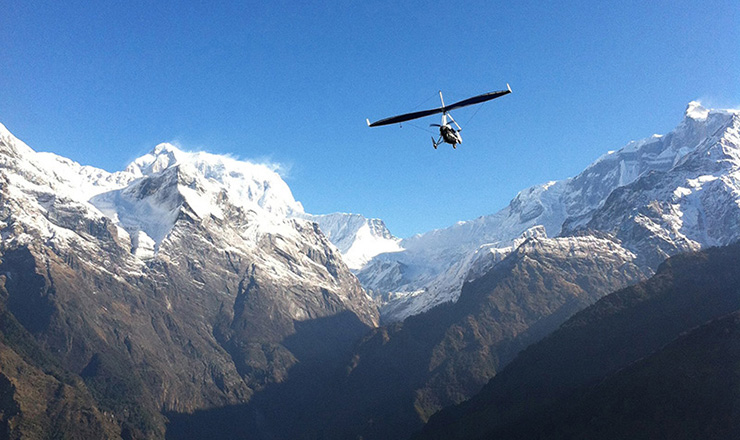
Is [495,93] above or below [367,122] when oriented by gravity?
below

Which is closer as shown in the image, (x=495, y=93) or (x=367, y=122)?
(x=495, y=93)

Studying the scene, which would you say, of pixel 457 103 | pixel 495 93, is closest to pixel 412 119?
pixel 457 103

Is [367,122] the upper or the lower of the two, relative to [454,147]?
upper

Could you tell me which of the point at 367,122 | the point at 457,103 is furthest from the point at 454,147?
the point at 367,122

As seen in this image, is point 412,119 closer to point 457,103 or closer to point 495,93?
point 457,103

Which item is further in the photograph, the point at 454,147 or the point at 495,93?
the point at 454,147

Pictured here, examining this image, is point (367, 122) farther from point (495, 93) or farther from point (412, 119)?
point (495, 93)

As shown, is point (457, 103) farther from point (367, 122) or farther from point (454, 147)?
point (367, 122)
